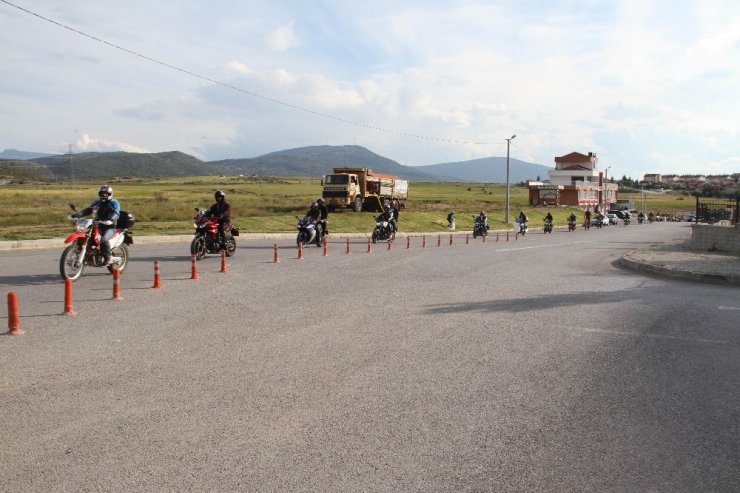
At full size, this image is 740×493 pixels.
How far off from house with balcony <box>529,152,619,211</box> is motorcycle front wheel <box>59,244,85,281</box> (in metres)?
102

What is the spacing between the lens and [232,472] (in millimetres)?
4184

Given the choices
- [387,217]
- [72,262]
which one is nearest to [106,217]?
[72,262]

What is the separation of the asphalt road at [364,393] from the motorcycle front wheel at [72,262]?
56 centimetres

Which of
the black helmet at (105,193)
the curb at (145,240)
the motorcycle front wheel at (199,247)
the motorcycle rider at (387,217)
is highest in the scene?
the black helmet at (105,193)

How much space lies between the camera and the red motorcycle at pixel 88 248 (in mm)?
12164

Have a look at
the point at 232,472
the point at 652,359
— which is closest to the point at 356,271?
the point at 652,359

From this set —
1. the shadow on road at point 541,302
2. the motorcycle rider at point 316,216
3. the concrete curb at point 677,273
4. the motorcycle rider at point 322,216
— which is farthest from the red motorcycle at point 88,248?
the concrete curb at point 677,273

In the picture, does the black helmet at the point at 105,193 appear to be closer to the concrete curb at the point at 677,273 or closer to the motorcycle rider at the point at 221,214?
the motorcycle rider at the point at 221,214

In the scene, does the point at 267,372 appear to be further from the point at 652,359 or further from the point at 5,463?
the point at 652,359

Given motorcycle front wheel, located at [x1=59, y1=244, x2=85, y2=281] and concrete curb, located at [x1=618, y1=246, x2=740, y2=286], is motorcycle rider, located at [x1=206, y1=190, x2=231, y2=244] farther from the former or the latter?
concrete curb, located at [x1=618, y1=246, x2=740, y2=286]

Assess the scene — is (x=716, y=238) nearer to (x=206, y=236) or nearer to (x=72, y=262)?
(x=206, y=236)

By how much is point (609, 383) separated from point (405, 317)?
3.98m

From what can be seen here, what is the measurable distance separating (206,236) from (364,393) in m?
12.8

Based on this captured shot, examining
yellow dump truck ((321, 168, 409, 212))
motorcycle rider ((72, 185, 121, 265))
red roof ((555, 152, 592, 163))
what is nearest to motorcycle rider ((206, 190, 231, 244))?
motorcycle rider ((72, 185, 121, 265))
